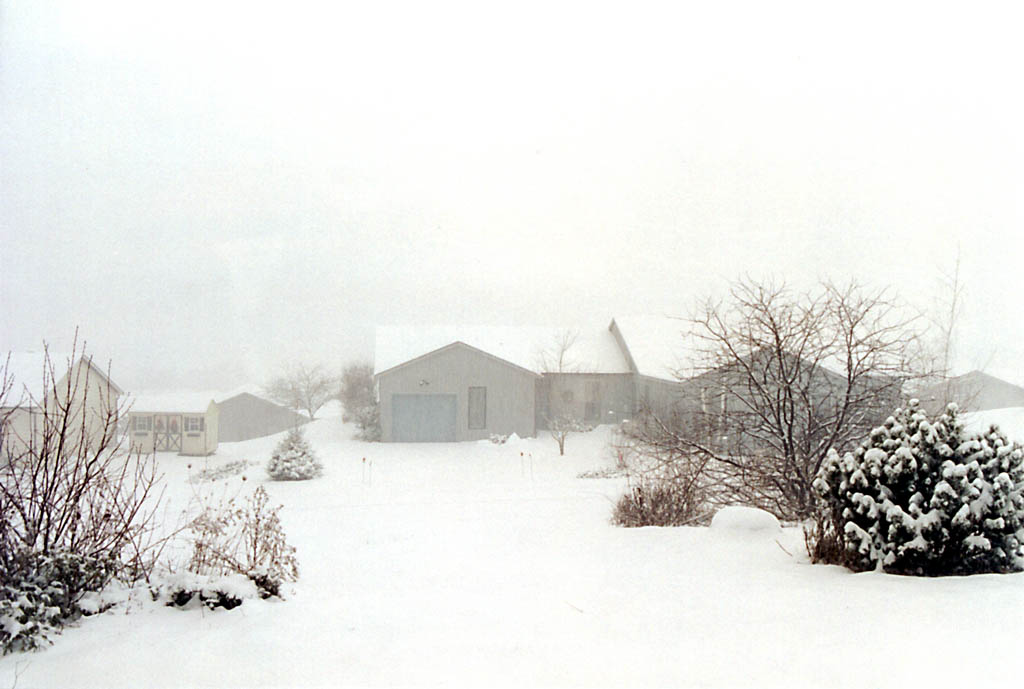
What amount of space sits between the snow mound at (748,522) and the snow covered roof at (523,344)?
0.92 metres

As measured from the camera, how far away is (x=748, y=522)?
3.01m

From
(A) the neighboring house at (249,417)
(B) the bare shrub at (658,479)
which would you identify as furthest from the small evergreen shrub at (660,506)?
(A) the neighboring house at (249,417)

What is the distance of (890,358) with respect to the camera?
10.6 feet

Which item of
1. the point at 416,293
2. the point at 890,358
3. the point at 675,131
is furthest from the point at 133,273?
the point at 890,358

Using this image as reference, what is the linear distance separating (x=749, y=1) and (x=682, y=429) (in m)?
1.90

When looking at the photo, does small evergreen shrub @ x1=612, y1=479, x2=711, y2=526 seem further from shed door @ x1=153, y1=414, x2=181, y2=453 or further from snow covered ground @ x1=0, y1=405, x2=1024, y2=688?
shed door @ x1=153, y1=414, x2=181, y2=453

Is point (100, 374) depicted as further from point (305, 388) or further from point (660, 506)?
point (660, 506)

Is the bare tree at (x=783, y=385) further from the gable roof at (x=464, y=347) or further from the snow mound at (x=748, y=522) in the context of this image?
the gable roof at (x=464, y=347)

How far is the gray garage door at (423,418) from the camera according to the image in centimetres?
247

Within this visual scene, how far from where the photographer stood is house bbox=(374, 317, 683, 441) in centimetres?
250

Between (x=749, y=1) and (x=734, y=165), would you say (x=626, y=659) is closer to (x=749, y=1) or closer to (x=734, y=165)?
(x=734, y=165)

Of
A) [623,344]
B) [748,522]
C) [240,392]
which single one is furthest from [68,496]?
[748,522]

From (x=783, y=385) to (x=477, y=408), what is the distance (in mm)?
1765

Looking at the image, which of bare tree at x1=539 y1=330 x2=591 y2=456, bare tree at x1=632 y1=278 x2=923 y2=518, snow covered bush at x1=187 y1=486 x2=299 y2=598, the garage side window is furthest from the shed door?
bare tree at x1=632 y1=278 x2=923 y2=518
